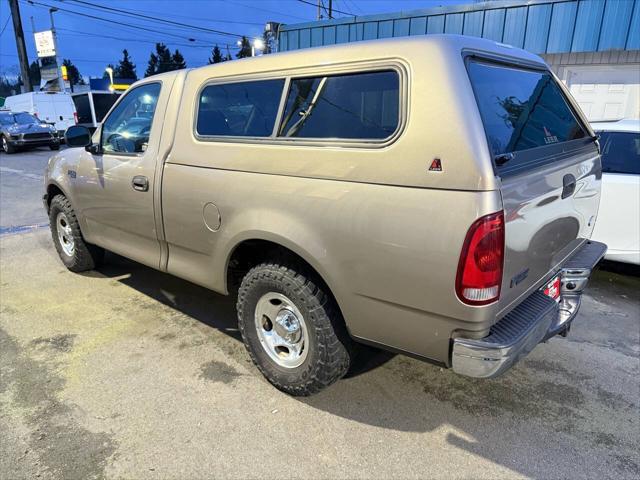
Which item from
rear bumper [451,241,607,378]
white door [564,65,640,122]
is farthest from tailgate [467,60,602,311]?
white door [564,65,640,122]

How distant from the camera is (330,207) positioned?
7.84 ft

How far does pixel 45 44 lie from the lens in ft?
109

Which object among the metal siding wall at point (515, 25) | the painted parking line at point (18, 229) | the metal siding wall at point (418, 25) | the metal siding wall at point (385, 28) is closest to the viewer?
the painted parking line at point (18, 229)

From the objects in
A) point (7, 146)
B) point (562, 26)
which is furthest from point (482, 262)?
point (7, 146)

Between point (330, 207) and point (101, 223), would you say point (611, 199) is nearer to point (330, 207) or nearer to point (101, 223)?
point (330, 207)

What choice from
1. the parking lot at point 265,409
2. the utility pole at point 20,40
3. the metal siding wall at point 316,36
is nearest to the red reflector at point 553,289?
the parking lot at point 265,409

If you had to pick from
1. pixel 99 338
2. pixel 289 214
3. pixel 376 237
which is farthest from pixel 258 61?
pixel 99 338

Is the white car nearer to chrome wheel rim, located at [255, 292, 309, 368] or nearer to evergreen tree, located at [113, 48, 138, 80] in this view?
chrome wheel rim, located at [255, 292, 309, 368]

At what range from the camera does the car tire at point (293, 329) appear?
2623mm

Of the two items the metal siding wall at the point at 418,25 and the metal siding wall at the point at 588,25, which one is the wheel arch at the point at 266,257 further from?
the metal siding wall at the point at 418,25

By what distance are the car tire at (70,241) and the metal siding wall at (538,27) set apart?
7.92 m

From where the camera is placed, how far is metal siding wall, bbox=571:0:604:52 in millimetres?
7859

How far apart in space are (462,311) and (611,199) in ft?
10.9

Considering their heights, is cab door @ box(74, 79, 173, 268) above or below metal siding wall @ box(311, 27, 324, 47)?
below
